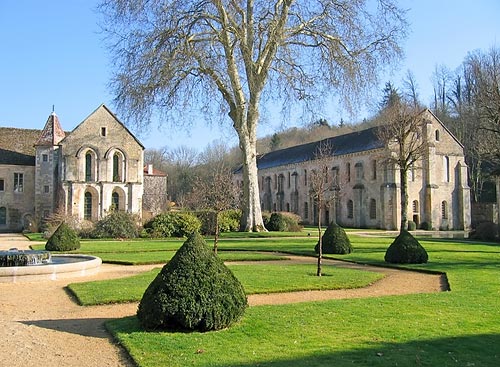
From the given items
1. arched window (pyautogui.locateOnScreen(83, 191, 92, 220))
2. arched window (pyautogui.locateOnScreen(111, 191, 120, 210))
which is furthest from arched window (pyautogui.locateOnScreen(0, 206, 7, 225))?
arched window (pyautogui.locateOnScreen(111, 191, 120, 210))

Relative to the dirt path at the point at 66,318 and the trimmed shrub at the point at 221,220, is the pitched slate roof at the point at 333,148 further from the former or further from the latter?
the dirt path at the point at 66,318

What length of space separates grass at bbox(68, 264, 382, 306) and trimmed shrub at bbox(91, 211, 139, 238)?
1804 centimetres

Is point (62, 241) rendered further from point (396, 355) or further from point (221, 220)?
point (396, 355)

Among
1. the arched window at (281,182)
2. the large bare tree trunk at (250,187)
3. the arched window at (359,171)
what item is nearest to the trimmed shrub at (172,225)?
the large bare tree trunk at (250,187)

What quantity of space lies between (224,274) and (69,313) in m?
3.39

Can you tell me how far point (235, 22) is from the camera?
27562mm

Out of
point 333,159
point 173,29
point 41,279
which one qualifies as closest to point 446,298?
point 41,279

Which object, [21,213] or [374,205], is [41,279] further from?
[374,205]

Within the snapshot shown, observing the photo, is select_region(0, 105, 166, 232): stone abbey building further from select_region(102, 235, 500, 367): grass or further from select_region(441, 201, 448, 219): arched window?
select_region(102, 235, 500, 367): grass

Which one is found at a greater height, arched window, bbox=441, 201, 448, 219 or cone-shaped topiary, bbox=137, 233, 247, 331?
arched window, bbox=441, 201, 448, 219

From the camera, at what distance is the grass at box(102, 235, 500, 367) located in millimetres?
6012

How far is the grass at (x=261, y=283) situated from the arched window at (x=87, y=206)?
94.3 ft

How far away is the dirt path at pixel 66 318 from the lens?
637cm

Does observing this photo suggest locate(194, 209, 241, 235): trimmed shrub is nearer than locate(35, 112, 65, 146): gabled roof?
Yes
